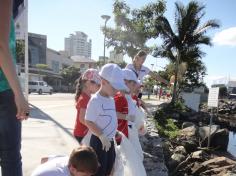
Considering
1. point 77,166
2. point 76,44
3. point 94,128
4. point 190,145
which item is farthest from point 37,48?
point 76,44

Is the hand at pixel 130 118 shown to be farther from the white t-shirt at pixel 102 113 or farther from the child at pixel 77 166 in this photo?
the child at pixel 77 166

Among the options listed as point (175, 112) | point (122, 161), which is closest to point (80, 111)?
point (122, 161)

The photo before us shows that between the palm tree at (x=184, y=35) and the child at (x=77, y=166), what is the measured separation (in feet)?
71.6

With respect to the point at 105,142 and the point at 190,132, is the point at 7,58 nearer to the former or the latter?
the point at 105,142

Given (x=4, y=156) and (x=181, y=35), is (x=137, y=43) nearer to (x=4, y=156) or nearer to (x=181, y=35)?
(x=181, y=35)

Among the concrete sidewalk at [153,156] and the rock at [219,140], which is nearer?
the concrete sidewalk at [153,156]

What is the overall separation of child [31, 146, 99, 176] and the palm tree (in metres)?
21.8

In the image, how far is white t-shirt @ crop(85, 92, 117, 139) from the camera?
365 cm

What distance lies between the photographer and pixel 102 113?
372 cm

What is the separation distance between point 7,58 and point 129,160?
2205 millimetres

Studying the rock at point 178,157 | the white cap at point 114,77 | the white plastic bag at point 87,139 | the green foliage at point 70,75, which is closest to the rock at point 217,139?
the rock at point 178,157

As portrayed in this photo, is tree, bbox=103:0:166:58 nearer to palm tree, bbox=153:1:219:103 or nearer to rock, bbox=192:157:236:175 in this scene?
palm tree, bbox=153:1:219:103

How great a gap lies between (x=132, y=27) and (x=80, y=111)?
17.5 m

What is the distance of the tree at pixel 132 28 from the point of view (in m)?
21.1
